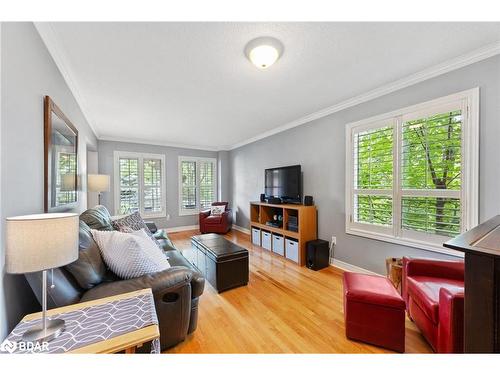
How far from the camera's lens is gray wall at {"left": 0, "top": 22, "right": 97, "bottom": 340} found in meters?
1.02

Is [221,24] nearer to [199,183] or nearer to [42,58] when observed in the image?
[42,58]

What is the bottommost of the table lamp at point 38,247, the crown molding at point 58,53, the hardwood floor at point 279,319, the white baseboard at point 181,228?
the hardwood floor at point 279,319

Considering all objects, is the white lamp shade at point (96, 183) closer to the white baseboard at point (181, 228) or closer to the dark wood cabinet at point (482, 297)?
the white baseboard at point (181, 228)

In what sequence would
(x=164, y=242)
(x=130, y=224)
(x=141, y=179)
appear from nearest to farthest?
(x=130, y=224) → (x=164, y=242) → (x=141, y=179)

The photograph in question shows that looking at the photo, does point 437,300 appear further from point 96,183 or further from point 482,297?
point 96,183

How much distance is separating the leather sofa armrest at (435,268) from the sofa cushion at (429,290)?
0.03 meters

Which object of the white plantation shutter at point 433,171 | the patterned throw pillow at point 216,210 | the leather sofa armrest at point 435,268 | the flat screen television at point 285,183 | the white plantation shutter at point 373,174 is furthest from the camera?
the patterned throw pillow at point 216,210

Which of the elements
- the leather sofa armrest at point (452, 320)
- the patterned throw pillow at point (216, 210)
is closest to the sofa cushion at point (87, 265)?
the leather sofa armrest at point (452, 320)

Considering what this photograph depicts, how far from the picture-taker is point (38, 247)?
82 centimetres

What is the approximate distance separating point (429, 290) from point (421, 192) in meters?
1.10

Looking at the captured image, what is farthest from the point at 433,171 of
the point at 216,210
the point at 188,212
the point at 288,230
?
the point at 188,212

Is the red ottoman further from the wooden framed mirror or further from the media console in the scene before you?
the wooden framed mirror

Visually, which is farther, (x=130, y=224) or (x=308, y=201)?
(x=308, y=201)

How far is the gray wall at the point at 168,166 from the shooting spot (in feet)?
15.8
